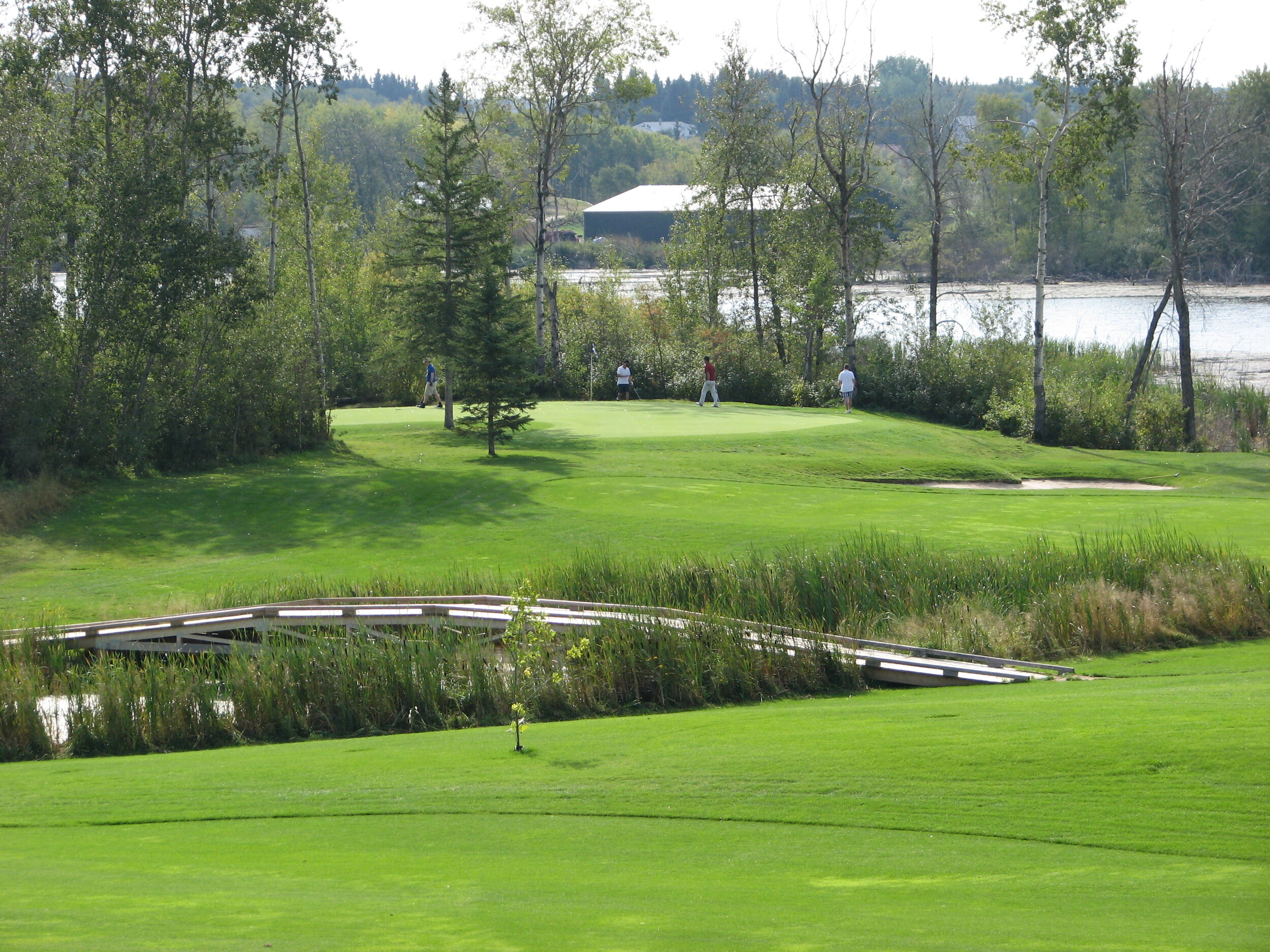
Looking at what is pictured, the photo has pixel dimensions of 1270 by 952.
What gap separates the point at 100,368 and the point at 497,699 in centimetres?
1911

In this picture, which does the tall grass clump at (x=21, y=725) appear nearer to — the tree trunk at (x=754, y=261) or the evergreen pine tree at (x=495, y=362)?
the evergreen pine tree at (x=495, y=362)

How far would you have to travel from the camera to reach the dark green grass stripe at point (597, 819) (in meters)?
7.41

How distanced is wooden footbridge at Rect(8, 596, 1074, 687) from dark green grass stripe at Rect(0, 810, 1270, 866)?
15.8ft

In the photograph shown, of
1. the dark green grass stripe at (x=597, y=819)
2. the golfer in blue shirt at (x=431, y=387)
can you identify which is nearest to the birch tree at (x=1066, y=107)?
the golfer in blue shirt at (x=431, y=387)

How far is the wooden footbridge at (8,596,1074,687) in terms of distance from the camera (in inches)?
562

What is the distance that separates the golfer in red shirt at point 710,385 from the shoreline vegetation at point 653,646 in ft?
74.2

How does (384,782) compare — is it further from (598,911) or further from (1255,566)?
(1255,566)

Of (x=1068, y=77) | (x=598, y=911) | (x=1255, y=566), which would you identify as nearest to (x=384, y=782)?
(x=598, y=911)

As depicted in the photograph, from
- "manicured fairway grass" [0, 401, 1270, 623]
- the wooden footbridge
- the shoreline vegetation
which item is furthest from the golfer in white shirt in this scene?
the wooden footbridge

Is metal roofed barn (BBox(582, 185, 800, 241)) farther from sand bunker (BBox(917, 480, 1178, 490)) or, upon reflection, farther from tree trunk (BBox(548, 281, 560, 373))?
sand bunker (BBox(917, 480, 1178, 490))

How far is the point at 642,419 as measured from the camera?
121 feet

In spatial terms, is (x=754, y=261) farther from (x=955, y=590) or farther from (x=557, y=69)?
(x=955, y=590)

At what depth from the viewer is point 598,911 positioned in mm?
6254

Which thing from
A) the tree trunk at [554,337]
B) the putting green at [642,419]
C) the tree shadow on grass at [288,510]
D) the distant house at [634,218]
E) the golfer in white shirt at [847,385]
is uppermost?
the distant house at [634,218]
